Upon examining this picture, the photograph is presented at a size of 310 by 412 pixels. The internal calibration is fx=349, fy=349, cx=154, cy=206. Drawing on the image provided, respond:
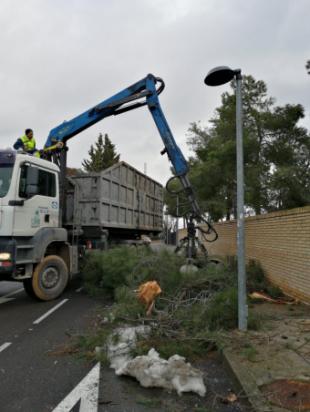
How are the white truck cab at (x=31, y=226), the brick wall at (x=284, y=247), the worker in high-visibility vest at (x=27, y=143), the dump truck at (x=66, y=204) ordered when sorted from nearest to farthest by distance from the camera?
the brick wall at (x=284, y=247) → the white truck cab at (x=31, y=226) → the dump truck at (x=66, y=204) → the worker in high-visibility vest at (x=27, y=143)

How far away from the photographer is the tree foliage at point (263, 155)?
629 inches

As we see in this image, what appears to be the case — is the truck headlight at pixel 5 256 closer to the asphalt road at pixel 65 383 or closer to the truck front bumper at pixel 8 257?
the truck front bumper at pixel 8 257

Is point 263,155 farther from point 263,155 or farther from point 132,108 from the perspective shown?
point 132,108

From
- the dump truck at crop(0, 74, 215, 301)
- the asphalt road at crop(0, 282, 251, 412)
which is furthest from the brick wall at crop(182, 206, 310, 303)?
the asphalt road at crop(0, 282, 251, 412)

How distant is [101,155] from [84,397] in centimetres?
3258

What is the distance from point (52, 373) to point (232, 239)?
371 inches

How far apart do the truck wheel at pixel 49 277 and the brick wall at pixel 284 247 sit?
4.74 meters

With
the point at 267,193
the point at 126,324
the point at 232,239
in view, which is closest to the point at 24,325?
the point at 126,324

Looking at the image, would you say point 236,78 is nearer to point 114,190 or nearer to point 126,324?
point 126,324

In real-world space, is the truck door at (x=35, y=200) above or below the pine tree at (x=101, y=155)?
below

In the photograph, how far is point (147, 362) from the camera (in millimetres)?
3672

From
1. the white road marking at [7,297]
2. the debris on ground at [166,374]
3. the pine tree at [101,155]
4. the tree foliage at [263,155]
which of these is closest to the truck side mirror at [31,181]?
the white road marking at [7,297]

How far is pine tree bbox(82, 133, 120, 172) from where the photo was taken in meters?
34.0

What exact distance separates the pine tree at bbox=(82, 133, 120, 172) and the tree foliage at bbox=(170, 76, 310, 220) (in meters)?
15.3
